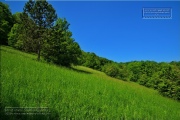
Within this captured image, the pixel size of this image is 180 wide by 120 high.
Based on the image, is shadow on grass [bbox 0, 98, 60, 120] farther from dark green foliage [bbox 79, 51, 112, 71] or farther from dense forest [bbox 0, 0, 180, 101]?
dark green foliage [bbox 79, 51, 112, 71]

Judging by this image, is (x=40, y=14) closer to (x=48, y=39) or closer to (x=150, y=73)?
(x=48, y=39)

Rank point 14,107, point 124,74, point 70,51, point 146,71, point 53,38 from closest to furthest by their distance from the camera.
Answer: point 14,107 → point 53,38 → point 70,51 → point 124,74 → point 146,71

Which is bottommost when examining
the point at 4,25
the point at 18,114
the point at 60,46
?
the point at 18,114

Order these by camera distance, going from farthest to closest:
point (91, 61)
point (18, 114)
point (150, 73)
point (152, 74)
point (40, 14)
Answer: point (91, 61) → point (150, 73) → point (152, 74) → point (40, 14) → point (18, 114)

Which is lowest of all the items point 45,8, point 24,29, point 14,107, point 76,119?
point 76,119

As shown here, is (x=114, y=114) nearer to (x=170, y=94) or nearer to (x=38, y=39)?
(x=38, y=39)

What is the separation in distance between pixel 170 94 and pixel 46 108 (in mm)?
38158

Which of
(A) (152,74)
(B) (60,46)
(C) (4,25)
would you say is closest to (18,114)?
(B) (60,46)

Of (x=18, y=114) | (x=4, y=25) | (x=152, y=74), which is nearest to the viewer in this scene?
(x=18, y=114)

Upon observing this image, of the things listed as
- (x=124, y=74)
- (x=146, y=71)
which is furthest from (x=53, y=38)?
(x=146, y=71)

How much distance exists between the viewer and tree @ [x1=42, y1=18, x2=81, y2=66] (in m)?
31.1

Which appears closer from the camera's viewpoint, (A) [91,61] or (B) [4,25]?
(B) [4,25]

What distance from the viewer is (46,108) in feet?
17.7

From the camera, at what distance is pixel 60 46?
113ft
